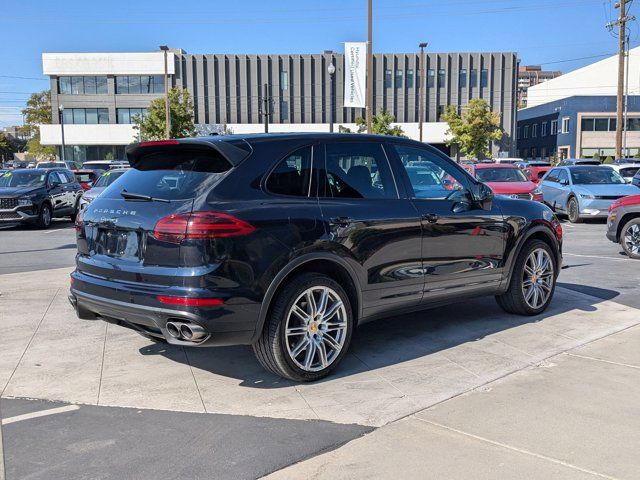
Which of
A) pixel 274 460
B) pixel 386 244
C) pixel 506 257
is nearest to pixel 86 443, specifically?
pixel 274 460

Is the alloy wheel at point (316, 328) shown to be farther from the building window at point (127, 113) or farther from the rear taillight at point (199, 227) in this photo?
the building window at point (127, 113)

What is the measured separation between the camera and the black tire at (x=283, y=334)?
4.59 meters

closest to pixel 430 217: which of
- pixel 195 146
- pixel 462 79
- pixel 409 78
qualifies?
pixel 195 146

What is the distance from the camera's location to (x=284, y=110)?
2677 inches

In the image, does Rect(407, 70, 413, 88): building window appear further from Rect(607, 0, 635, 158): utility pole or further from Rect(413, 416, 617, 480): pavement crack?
Rect(413, 416, 617, 480): pavement crack

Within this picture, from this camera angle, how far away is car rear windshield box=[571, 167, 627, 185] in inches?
717

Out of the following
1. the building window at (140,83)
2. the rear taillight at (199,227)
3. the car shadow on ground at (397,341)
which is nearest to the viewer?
the rear taillight at (199,227)

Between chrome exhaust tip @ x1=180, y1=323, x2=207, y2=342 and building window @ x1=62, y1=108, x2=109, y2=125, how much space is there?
224ft

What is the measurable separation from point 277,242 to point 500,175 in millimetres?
15266

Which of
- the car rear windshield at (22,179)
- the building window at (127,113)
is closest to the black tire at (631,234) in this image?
the car rear windshield at (22,179)

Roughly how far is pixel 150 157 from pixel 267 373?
1979 mm

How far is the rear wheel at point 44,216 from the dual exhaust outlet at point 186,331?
15.0 m

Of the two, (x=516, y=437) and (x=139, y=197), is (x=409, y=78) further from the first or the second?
(x=516, y=437)

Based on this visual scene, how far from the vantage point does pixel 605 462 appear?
3594mm
